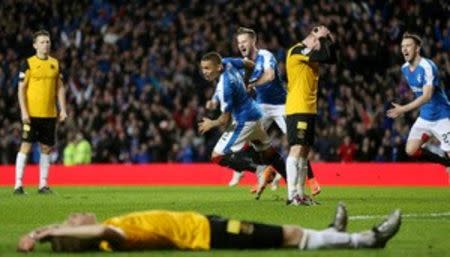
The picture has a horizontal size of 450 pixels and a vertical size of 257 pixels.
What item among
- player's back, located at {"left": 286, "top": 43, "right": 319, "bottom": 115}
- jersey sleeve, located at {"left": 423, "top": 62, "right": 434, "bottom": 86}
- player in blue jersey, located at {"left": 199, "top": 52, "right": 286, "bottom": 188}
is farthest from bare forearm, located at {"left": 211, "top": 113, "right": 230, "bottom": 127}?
jersey sleeve, located at {"left": 423, "top": 62, "right": 434, "bottom": 86}

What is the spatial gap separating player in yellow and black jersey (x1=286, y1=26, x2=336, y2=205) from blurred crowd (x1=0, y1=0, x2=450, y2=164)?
11.4 metres

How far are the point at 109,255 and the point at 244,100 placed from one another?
7.75 meters

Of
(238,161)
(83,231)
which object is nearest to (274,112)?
(238,161)

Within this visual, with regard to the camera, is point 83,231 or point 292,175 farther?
point 292,175

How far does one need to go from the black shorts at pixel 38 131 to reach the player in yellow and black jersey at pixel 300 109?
5596mm

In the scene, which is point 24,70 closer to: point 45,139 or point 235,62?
point 45,139

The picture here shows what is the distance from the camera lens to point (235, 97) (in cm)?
1545

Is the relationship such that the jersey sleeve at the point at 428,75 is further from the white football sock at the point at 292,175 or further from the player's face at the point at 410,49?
the white football sock at the point at 292,175

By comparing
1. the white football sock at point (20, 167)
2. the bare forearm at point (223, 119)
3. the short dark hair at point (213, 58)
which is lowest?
the white football sock at point (20, 167)

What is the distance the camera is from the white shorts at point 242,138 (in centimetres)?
1570

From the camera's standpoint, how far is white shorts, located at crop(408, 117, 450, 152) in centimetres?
1623

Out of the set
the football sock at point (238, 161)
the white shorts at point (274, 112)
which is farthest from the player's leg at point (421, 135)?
the football sock at point (238, 161)

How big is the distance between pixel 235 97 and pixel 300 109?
139cm

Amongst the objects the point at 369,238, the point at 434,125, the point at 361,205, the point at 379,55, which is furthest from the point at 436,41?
the point at 369,238
